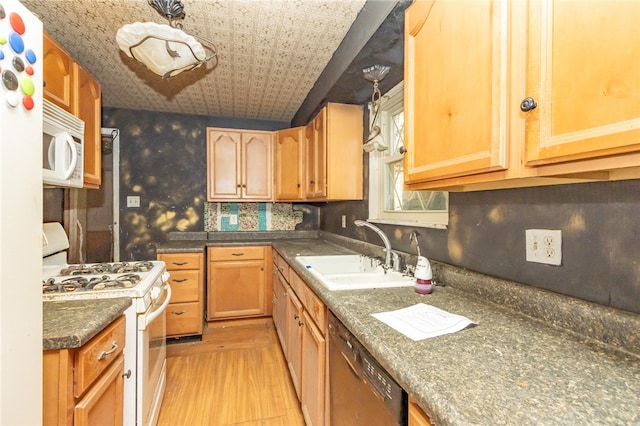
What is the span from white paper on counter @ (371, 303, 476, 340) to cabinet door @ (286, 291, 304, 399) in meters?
0.79

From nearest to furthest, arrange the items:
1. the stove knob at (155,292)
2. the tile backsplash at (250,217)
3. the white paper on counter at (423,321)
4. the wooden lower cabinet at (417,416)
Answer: the wooden lower cabinet at (417,416)
the white paper on counter at (423,321)
the stove knob at (155,292)
the tile backsplash at (250,217)

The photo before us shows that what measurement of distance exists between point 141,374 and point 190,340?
147 centimetres

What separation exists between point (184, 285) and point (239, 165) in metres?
1.35

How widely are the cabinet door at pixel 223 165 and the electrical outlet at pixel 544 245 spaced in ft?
9.16

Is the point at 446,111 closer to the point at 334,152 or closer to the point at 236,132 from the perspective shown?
the point at 334,152

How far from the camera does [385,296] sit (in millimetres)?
1204

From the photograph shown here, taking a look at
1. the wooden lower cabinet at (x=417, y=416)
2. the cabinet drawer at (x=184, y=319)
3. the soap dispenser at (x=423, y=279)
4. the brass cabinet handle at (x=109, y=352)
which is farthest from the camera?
the cabinet drawer at (x=184, y=319)

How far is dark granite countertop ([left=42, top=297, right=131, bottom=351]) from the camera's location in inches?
35.2

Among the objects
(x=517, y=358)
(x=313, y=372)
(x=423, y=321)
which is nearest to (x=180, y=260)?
(x=313, y=372)

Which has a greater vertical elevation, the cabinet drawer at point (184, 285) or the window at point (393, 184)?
the window at point (393, 184)

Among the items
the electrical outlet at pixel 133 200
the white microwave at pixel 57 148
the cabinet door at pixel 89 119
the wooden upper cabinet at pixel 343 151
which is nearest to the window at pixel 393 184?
the wooden upper cabinet at pixel 343 151

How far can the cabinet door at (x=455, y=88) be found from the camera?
760 millimetres

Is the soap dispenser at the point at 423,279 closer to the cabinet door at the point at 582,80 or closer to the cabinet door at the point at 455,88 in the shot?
the cabinet door at the point at 455,88

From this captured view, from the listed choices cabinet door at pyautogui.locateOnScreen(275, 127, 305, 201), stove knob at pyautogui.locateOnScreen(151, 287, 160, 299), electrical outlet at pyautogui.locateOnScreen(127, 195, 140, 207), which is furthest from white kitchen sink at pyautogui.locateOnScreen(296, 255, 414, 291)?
electrical outlet at pyautogui.locateOnScreen(127, 195, 140, 207)
